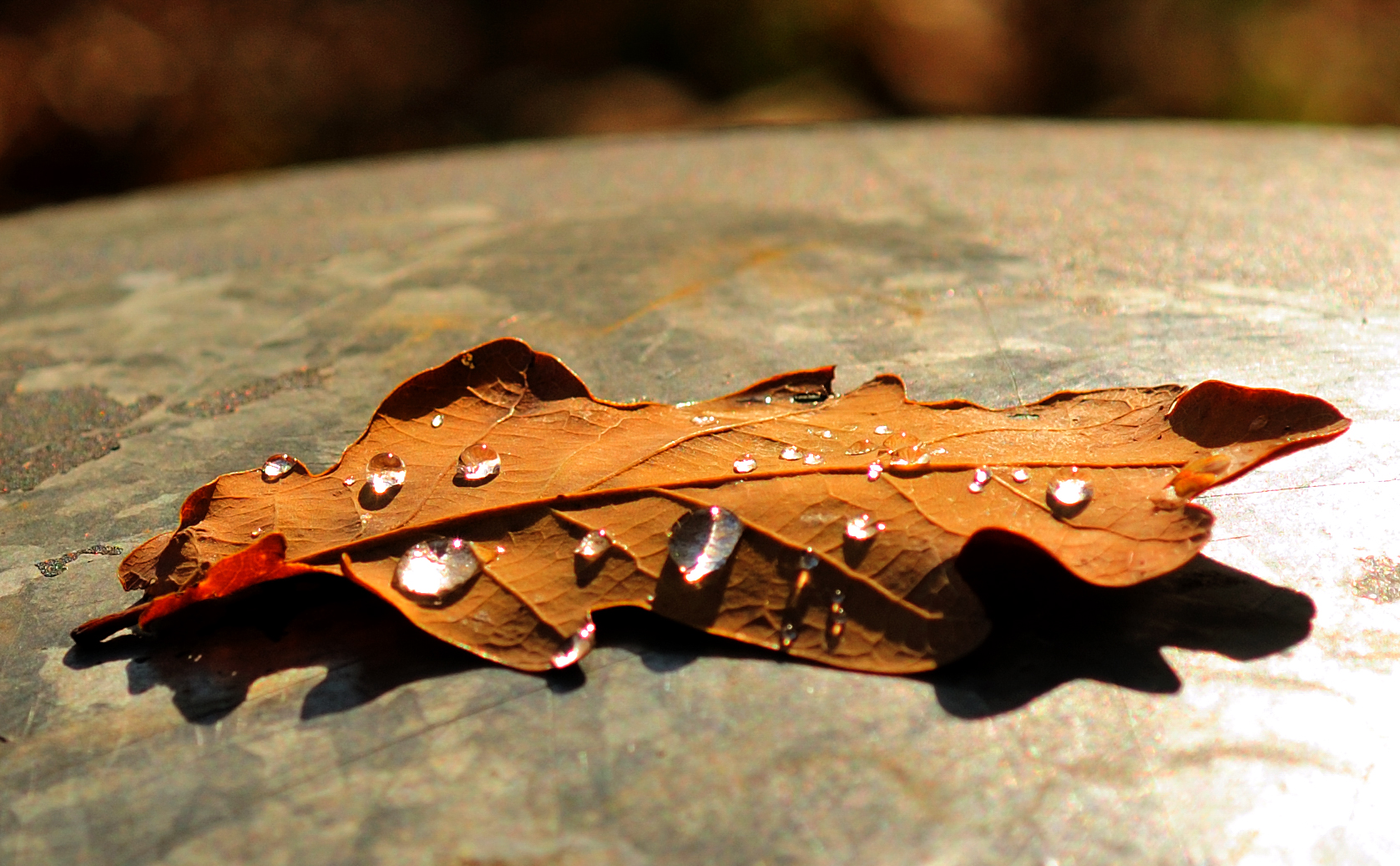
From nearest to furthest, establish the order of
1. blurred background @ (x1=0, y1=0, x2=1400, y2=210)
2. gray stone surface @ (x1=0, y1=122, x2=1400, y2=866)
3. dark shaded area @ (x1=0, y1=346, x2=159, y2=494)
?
gray stone surface @ (x1=0, y1=122, x2=1400, y2=866), dark shaded area @ (x1=0, y1=346, x2=159, y2=494), blurred background @ (x1=0, y1=0, x2=1400, y2=210)

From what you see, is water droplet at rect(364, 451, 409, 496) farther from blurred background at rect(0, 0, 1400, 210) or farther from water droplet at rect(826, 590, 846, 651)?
blurred background at rect(0, 0, 1400, 210)

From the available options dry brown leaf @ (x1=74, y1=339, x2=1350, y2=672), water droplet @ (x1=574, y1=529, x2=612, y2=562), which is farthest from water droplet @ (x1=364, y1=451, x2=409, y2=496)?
water droplet @ (x1=574, y1=529, x2=612, y2=562)

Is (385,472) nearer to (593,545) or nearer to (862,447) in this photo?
(593,545)

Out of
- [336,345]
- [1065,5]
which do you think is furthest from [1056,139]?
[1065,5]

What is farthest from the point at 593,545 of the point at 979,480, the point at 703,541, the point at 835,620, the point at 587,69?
the point at 587,69

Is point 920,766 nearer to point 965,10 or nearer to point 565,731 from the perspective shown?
point 565,731

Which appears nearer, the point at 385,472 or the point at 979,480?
the point at 979,480
